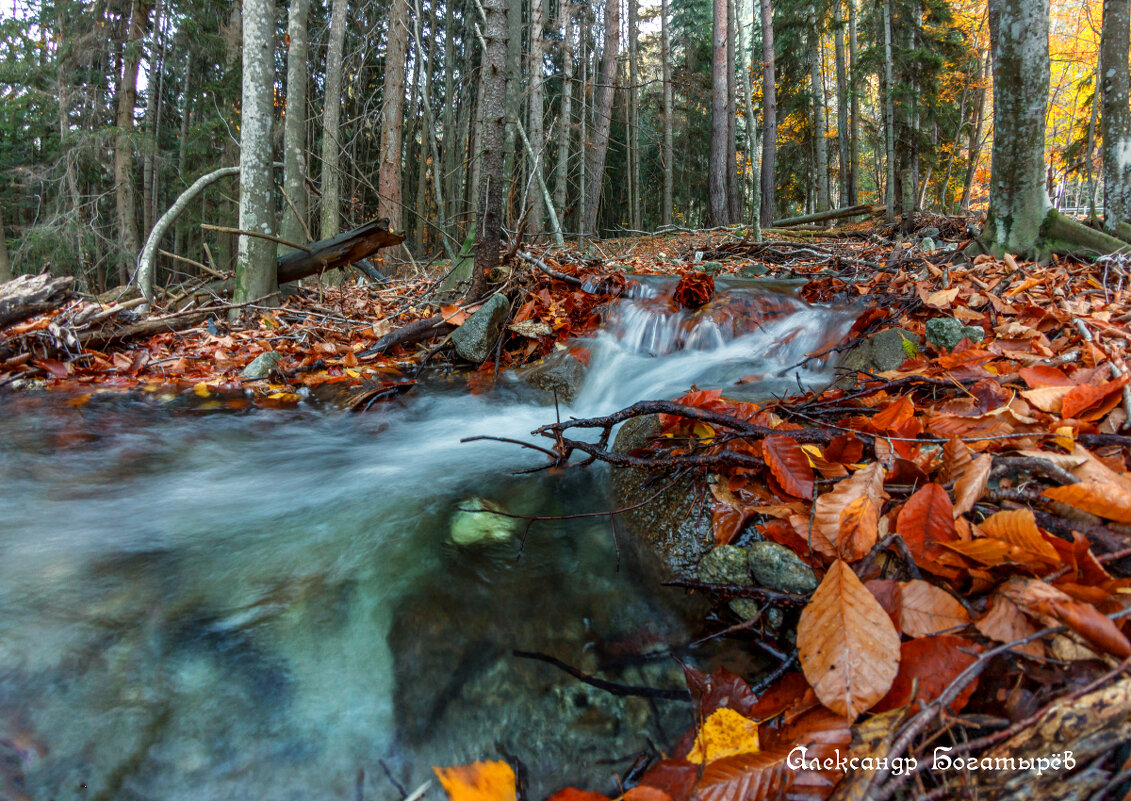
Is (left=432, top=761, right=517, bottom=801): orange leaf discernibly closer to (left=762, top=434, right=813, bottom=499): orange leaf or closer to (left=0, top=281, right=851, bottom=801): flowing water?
(left=0, top=281, right=851, bottom=801): flowing water

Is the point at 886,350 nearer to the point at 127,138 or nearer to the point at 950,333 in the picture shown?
the point at 950,333

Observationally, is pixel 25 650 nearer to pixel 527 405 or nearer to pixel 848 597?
pixel 848 597

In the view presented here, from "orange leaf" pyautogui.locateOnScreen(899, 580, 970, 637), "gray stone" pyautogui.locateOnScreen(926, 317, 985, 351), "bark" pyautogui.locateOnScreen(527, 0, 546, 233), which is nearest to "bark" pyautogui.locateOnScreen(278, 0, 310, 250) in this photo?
"bark" pyautogui.locateOnScreen(527, 0, 546, 233)

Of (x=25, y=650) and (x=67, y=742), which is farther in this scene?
(x=25, y=650)

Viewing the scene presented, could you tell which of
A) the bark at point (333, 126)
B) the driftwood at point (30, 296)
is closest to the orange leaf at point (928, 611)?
the driftwood at point (30, 296)

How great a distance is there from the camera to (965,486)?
1.34 meters

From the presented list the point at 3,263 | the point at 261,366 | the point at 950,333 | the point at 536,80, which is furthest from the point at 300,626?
the point at 3,263

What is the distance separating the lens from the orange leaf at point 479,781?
1.24 m

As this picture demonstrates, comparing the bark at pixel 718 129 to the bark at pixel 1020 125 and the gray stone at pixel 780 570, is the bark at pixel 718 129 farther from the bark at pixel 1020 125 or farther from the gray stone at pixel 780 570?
the gray stone at pixel 780 570

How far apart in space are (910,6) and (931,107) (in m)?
2.76

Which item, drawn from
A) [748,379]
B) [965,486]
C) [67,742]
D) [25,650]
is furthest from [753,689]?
[748,379]

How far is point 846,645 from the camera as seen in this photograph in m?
1.10

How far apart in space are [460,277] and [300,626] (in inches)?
172

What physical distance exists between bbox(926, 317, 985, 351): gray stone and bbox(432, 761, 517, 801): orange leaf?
269 cm
